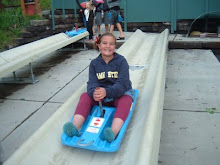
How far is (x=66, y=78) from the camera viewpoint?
5.11 m

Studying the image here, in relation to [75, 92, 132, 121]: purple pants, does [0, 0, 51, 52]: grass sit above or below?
above

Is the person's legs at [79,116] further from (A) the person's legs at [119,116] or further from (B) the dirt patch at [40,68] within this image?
(B) the dirt patch at [40,68]

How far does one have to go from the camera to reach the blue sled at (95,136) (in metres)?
2.23

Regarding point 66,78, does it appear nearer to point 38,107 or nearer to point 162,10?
point 38,107

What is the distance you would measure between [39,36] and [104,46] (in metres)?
5.55

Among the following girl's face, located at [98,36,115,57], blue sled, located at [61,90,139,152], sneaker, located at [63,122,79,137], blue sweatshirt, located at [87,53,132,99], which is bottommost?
blue sled, located at [61,90,139,152]

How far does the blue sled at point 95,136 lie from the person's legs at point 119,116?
0.05 meters

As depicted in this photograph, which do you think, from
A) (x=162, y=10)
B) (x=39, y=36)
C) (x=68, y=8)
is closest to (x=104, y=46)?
(x=39, y=36)

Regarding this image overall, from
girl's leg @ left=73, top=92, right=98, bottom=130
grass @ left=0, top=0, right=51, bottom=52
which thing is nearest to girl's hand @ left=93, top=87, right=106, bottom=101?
girl's leg @ left=73, top=92, right=98, bottom=130

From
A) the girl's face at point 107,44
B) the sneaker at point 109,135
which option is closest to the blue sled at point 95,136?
the sneaker at point 109,135

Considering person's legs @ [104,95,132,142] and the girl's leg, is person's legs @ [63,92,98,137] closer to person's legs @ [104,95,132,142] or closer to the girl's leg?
the girl's leg

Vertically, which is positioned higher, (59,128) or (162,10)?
(162,10)

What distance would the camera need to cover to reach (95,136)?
234 cm

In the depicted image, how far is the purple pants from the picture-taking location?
2512mm
